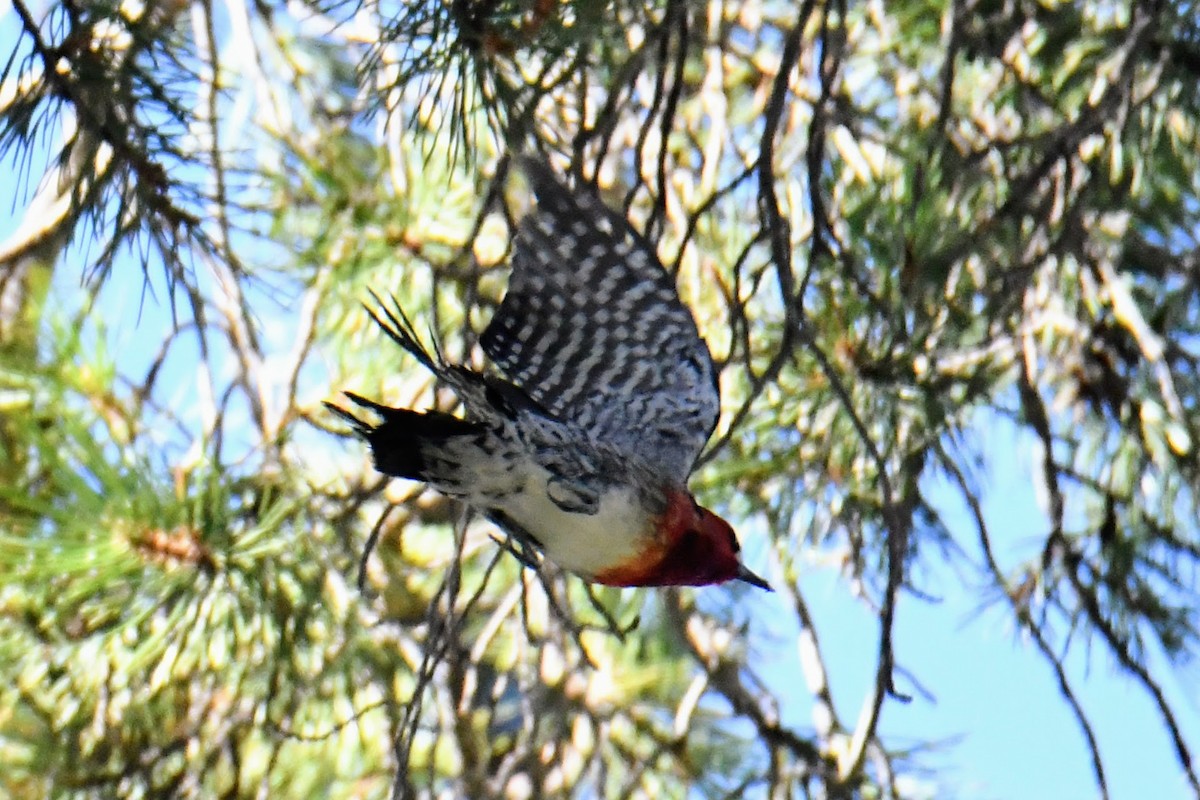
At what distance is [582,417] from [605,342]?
0.11m

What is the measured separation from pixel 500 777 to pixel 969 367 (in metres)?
1.06

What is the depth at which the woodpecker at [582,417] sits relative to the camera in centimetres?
191

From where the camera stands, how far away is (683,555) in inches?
84.0

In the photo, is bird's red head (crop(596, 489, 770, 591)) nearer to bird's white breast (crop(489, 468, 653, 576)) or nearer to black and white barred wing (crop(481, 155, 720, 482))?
bird's white breast (crop(489, 468, 653, 576))

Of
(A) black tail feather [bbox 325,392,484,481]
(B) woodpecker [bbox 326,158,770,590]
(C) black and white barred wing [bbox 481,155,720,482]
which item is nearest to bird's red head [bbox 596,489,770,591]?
(B) woodpecker [bbox 326,158,770,590]

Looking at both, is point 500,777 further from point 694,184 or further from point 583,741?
point 694,184

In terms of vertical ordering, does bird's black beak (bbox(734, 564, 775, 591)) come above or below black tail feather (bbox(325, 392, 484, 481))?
above

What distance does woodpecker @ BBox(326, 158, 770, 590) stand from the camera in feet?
6.28

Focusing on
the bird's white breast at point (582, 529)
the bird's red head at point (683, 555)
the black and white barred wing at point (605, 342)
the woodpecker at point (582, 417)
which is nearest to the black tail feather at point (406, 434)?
the woodpecker at point (582, 417)

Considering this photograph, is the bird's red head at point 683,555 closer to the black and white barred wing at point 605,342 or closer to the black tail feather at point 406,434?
the black and white barred wing at point 605,342

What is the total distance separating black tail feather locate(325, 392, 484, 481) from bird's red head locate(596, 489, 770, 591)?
0.95 ft

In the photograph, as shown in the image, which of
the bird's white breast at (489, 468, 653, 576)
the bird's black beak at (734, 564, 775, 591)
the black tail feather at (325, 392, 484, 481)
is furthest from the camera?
the bird's black beak at (734, 564, 775, 591)

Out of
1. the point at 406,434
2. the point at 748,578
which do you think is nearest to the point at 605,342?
the point at 748,578

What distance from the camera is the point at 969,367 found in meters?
2.77
